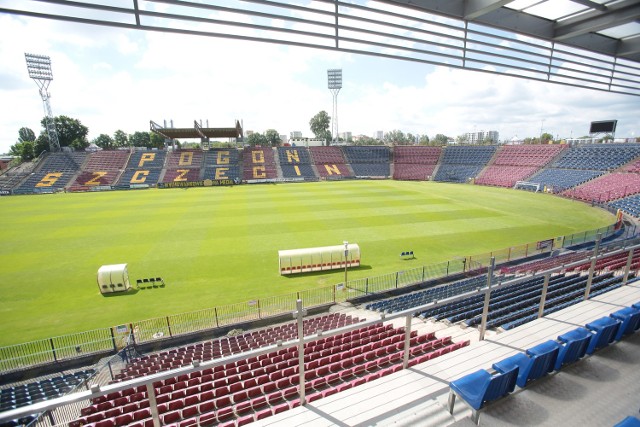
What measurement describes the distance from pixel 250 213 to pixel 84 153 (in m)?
60.7

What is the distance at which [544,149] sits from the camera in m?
62.9

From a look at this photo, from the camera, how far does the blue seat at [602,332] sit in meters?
5.14

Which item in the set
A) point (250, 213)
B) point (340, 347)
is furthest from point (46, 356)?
point (250, 213)

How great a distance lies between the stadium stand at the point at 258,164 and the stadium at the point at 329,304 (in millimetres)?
19236

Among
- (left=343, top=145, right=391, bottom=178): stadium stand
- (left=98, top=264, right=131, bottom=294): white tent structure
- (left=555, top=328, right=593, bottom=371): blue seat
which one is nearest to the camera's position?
(left=555, top=328, right=593, bottom=371): blue seat

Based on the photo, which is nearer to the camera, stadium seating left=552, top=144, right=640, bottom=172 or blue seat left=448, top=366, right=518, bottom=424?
blue seat left=448, top=366, right=518, bottom=424

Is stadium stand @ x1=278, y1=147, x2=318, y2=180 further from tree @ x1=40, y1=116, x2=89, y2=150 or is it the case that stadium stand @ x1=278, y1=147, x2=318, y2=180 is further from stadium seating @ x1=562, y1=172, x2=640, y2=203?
tree @ x1=40, y1=116, x2=89, y2=150

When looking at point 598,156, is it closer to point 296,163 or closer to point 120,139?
point 296,163

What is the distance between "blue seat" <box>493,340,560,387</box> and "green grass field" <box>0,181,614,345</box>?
13.8 metres

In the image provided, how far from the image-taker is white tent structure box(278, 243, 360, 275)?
19078mm

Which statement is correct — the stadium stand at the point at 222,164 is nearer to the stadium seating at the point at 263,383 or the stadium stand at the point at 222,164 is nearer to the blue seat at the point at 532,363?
the stadium seating at the point at 263,383

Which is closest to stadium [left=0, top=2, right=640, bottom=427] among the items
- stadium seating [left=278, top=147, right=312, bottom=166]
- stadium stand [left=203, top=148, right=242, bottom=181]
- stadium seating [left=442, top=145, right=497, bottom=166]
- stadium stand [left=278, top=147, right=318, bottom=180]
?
stadium stand [left=203, top=148, right=242, bottom=181]

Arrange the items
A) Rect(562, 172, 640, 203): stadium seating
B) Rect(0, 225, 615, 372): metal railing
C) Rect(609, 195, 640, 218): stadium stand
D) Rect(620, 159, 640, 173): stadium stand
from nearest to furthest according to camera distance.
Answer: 1. Rect(0, 225, 615, 372): metal railing
2. Rect(609, 195, 640, 218): stadium stand
3. Rect(562, 172, 640, 203): stadium seating
4. Rect(620, 159, 640, 173): stadium stand

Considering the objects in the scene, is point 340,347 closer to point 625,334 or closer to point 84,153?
point 625,334
